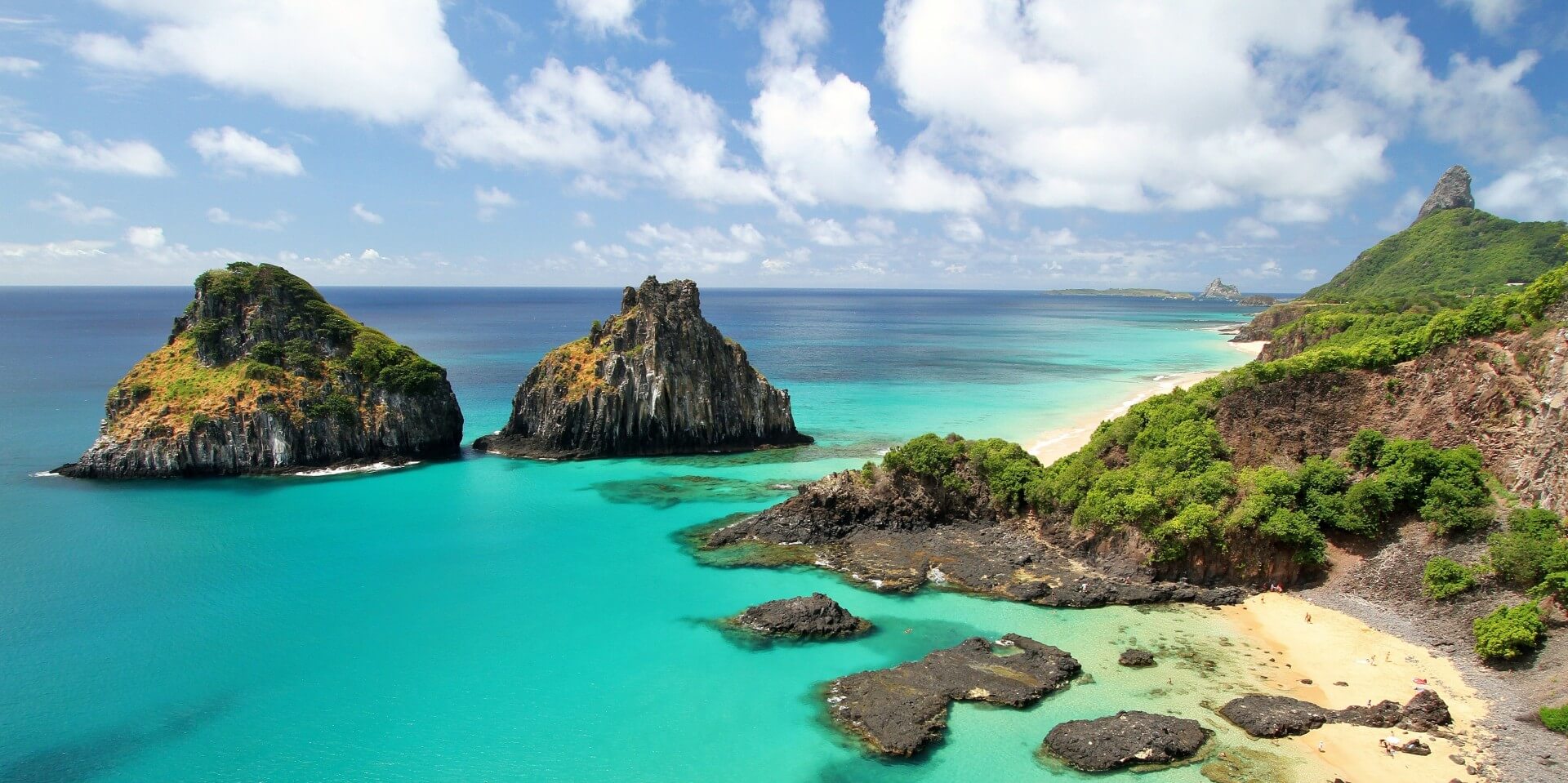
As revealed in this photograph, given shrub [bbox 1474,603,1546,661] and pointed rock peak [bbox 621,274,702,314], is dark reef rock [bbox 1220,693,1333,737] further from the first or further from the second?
pointed rock peak [bbox 621,274,702,314]

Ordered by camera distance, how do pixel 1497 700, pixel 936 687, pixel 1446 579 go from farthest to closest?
pixel 1446 579
pixel 936 687
pixel 1497 700

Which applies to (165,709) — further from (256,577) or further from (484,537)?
(484,537)

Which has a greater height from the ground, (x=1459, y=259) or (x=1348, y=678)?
(x=1459, y=259)

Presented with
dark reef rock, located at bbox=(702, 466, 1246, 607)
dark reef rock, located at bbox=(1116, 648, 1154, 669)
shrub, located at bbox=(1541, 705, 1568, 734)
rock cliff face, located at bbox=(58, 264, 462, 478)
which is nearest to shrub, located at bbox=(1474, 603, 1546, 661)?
shrub, located at bbox=(1541, 705, 1568, 734)

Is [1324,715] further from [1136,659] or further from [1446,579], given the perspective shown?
[1446,579]

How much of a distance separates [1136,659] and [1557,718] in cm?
1239

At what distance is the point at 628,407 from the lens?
6881 cm

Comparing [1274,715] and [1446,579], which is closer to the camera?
[1274,715]

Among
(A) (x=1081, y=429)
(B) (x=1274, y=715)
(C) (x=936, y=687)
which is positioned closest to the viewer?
(B) (x=1274, y=715)

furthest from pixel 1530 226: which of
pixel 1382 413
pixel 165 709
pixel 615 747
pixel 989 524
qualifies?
pixel 165 709

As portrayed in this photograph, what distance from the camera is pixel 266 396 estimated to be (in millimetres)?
62688

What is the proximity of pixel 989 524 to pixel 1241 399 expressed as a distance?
1595 cm

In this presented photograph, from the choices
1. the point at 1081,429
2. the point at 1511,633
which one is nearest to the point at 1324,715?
the point at 1511,633

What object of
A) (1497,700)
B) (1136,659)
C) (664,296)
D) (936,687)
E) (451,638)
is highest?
(664,296)
